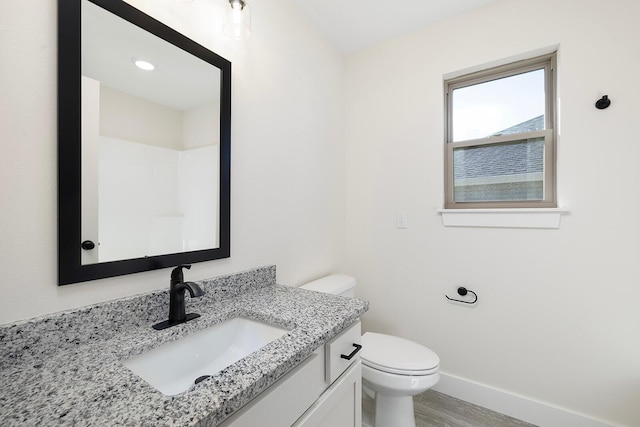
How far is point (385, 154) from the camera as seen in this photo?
1961 mm

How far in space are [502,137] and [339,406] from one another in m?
1.71

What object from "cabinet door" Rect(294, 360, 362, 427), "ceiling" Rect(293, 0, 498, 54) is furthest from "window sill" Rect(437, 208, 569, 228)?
"ceiling" Rect(293, 0, 498, 54)

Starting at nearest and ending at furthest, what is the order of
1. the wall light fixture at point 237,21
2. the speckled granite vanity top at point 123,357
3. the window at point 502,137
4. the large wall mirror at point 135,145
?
1. the speckled granite vanity top at point 123,357
2. the large wall mirror at point 135,145
3. the wall light fixture at point 237,21
4. the window at point 502,137

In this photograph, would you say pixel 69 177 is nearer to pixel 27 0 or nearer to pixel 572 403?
pixel 27 0

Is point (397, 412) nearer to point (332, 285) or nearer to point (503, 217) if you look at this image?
point (332, 285)

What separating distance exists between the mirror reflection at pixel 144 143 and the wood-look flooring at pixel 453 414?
5.16 ft

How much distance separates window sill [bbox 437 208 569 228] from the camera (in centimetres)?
145

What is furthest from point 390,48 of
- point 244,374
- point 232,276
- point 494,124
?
point 244,374

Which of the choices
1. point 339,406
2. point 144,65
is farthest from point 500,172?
point 144,65

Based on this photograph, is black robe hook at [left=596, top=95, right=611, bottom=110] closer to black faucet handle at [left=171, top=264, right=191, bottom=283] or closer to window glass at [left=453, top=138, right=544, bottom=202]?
window glass at [left=453, top=138, right=544, bottom=202]

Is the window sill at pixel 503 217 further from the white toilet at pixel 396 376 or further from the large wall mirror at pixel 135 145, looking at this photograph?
the large wall mirror at pixel 135 145

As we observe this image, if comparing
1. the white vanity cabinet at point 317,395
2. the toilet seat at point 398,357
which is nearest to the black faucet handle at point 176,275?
the white vanity cabinet at point 317,395

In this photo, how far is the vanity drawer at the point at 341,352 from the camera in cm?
Answer: 86

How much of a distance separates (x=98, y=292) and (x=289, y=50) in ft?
4.90
